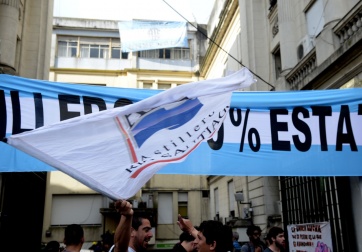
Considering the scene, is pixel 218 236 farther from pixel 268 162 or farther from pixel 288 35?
pixel 288 35

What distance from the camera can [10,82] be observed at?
5.03 metres

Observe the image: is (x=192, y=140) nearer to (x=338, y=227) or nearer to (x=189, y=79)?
(x=338, y=227)

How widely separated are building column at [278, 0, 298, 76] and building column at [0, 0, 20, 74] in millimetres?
9255

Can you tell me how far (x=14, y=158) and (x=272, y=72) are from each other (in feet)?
44.7

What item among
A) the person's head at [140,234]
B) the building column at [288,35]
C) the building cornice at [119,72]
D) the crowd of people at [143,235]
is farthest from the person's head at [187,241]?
the building cornice at [119,72]

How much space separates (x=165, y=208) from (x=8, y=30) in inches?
→ 755

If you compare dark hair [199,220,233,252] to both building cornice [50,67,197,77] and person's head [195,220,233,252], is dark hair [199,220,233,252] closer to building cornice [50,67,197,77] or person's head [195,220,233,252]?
person's head [195,220,233,252]

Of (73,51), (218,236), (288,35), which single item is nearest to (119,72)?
(73,51)

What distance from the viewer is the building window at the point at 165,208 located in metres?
29.1

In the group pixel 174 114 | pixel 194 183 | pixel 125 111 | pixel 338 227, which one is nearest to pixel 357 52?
pixel 338 227

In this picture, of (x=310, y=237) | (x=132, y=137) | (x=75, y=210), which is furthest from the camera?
(x=75, y=210)

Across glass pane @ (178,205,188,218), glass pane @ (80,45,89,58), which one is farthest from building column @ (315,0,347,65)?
glass pane @ (80,45,89,58)

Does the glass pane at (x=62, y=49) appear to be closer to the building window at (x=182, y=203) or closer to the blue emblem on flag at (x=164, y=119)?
the building window at (x=182, y=203)

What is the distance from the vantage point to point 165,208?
29375 millimetres
